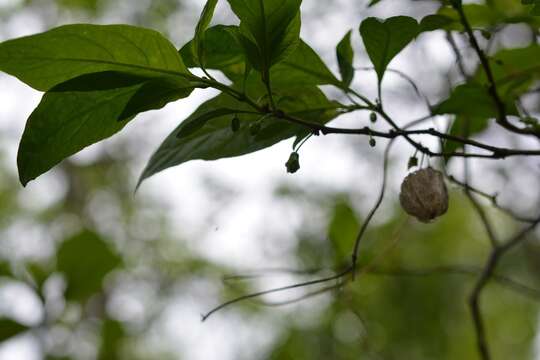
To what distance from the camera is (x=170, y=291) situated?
5.21m

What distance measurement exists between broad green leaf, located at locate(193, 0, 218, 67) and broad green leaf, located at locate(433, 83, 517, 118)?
0.23m

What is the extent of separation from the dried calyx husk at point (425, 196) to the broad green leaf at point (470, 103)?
97 mm

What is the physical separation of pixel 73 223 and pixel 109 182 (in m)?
0.70

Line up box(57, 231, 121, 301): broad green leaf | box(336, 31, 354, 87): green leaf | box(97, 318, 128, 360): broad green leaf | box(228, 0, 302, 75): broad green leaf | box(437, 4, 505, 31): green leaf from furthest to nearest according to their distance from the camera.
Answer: box(97, 318, 128, 360): broad green leaf, box(57, 231, 121, 301): broad green leaf, box(437, 4, 505, 31): green leaf, box(336, 31, 354, 87): green leaf, box(228, 0, 302, 75): broad green leaf

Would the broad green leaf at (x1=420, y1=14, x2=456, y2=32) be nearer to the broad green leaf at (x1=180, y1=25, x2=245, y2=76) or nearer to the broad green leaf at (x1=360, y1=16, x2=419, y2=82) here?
the broad green leaf at (x1=360, y1=16, x2=419, y2=82)

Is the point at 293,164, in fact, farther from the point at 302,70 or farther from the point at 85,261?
the point at 85,261

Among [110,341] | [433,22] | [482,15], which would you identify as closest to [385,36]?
[433,22]

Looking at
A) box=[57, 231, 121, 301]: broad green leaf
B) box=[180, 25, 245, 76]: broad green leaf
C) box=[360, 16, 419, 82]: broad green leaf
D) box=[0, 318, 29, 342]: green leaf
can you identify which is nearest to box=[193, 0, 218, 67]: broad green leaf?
box=[180, 25, 245, 76]: broad green leaf

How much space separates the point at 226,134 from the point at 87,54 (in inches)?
5.4

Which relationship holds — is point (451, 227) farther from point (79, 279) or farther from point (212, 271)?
point (79, 279)

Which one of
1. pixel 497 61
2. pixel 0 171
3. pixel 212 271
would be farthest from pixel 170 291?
pixel 497 61

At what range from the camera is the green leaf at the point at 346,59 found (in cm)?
60

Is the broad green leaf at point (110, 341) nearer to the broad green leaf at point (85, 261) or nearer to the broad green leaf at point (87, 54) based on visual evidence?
the broad green leaf at point (85, 261)

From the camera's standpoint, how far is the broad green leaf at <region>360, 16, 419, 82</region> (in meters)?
0.54
